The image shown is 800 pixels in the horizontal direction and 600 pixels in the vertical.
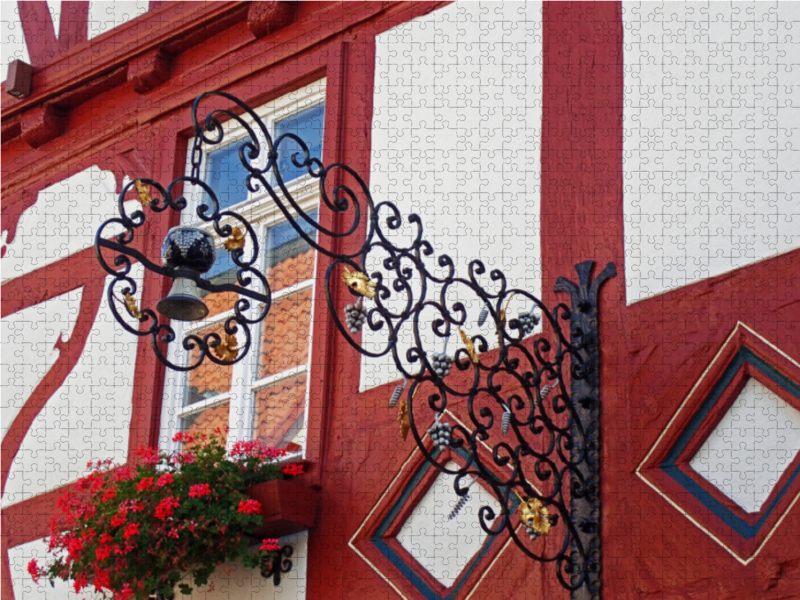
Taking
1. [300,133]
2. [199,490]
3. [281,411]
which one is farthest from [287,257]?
[199,490]

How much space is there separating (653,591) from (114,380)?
3034 millimetres

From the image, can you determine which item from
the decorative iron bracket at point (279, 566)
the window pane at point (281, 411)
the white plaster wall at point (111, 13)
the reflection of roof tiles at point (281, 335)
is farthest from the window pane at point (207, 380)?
the white plaster wall at point (111, 13)

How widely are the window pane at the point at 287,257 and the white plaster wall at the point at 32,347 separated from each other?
1.21 m

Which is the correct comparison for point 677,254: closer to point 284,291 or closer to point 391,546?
point 391,546

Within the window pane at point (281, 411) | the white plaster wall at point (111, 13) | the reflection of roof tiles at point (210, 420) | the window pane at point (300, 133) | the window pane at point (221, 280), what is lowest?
the window pane at point (281, 411)

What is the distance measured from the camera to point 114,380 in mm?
6906

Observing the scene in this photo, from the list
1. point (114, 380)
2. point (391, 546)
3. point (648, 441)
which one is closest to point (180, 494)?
point (391, 546)

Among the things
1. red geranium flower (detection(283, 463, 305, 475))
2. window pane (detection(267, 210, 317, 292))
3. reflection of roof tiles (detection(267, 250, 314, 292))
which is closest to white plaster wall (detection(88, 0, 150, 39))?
window pane (detection(267, 210, 317, 292))

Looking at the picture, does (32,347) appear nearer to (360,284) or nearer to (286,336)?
(286,336)

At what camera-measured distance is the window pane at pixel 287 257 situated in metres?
6.50

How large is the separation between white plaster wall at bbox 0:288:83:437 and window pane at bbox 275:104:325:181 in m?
1.28

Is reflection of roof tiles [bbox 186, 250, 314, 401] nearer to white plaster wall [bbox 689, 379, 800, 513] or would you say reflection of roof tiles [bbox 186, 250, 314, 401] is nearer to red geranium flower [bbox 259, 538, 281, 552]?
red geranium flower [bbox 259, 538, 281, 552]

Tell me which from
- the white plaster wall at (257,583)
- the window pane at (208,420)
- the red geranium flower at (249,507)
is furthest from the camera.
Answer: the window pane at (208,420)

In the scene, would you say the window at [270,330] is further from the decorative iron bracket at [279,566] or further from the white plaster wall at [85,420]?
the decorative iron bracket at [279,566]
